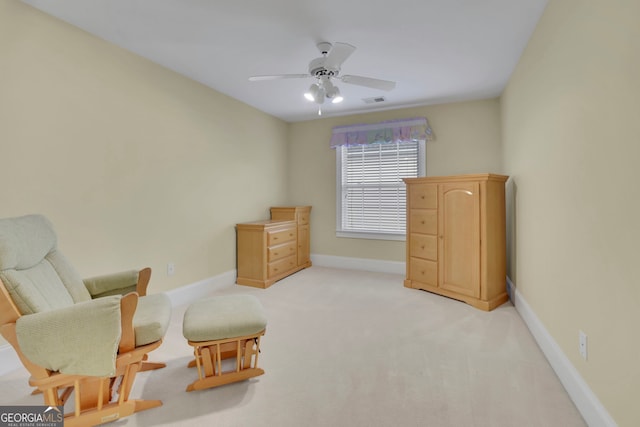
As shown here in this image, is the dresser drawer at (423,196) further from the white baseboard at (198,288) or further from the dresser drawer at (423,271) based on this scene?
the white baseboard at (198,288)

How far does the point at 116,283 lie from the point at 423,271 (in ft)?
9.81

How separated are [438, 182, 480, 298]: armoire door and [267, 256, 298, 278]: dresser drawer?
2010mm

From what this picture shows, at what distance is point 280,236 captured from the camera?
3.94m

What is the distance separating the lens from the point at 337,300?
3.15m

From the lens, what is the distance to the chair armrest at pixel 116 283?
1866 mm

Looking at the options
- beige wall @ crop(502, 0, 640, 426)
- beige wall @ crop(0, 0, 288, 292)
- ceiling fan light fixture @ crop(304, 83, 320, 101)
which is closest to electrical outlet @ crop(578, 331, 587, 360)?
beige wall @ crop(502, 0, 640, 426)

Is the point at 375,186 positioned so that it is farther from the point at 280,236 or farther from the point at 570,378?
the point at 570,378

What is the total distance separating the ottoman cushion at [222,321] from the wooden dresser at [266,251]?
1.74m

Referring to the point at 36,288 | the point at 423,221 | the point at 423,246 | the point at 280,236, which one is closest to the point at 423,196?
the point at 423,221

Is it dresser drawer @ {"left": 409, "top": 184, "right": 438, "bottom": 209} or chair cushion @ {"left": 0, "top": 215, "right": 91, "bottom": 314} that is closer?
chair cushion @ {"left": 0, "top": 215, "right": 91, "bottom": 314}

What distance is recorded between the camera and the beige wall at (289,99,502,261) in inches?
147

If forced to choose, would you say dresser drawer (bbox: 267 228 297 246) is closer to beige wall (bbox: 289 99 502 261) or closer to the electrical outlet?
beige wall (bbox: 289 99 502 261)

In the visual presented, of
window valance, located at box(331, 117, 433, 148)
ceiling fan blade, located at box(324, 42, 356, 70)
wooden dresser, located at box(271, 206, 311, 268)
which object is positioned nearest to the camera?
ceiling fan blade, located at box(324, 42, 356, 70)

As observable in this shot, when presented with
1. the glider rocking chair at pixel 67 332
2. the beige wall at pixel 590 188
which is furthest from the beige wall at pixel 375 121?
the glider rocking chair at pixel 67 332
